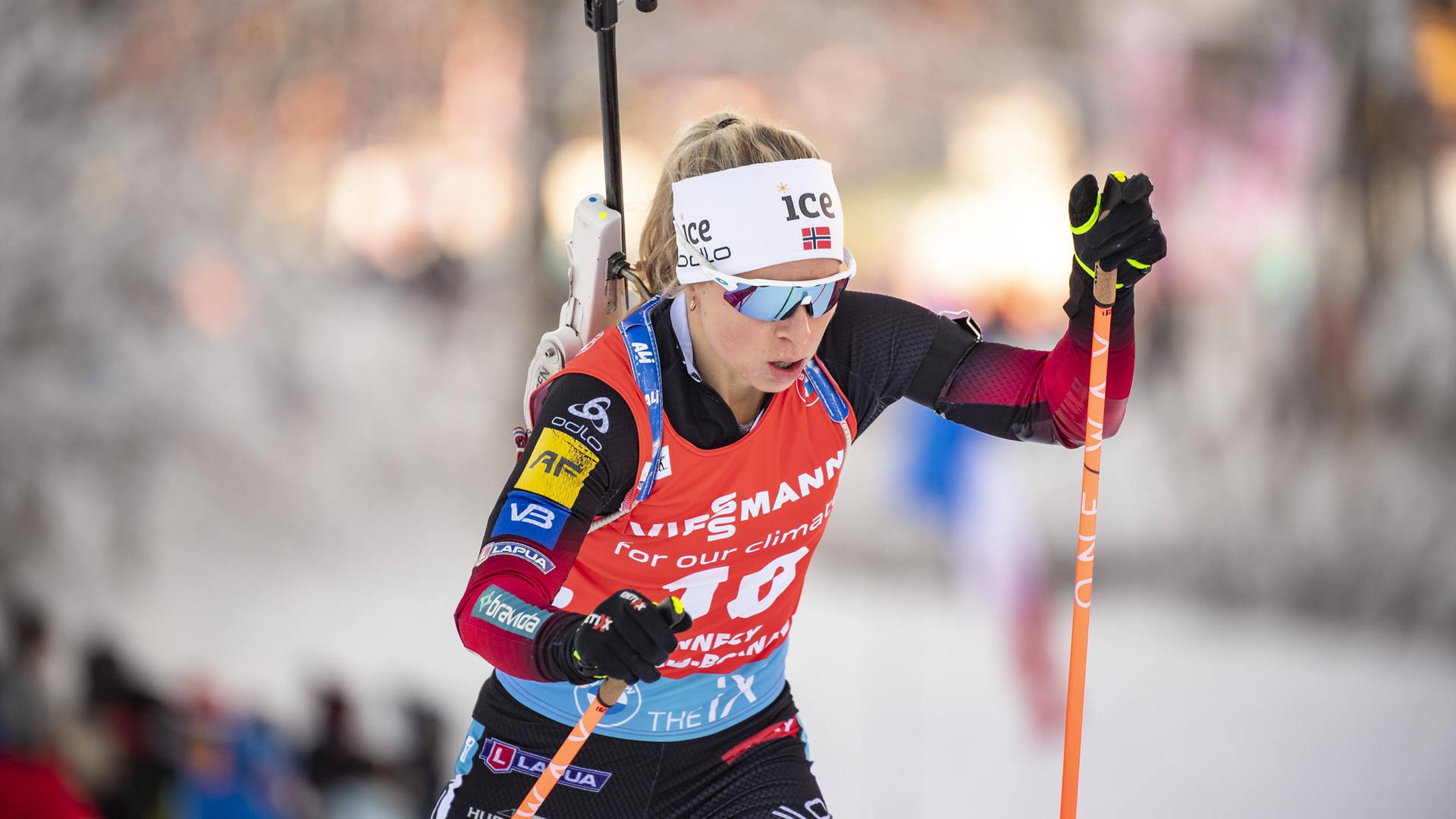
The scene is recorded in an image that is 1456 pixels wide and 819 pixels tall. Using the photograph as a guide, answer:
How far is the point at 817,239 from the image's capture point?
1646 millimetres

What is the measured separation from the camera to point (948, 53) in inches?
180

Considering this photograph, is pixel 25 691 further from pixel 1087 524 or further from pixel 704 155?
pixel 1087 524

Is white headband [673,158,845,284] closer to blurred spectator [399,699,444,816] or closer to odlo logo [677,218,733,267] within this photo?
odlo logo [677,218,733,267]

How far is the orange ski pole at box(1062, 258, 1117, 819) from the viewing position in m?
1.76

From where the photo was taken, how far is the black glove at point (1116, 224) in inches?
65.2

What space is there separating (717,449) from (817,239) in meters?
0.31

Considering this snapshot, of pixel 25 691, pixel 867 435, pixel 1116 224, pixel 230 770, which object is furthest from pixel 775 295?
pixel 25 691

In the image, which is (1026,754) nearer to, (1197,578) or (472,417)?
(1197,578)

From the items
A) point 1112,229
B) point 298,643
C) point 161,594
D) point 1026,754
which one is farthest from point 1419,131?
point 161,594

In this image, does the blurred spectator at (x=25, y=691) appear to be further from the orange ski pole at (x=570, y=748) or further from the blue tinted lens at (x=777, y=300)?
the blue tinted lens at (x=777, y=300)

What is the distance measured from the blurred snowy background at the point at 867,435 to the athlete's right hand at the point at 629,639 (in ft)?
10.6

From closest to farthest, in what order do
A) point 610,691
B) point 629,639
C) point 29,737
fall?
1. point 629,639
2. point 610,691
3. point 29,737

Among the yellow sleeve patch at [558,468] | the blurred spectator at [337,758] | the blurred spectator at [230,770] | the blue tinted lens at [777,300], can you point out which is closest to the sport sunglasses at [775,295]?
the blue tinted lens at [777,300]

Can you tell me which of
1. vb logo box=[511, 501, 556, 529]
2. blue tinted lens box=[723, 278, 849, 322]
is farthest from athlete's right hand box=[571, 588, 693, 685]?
blue tinted lens box=[723, 278, 849, 322]
